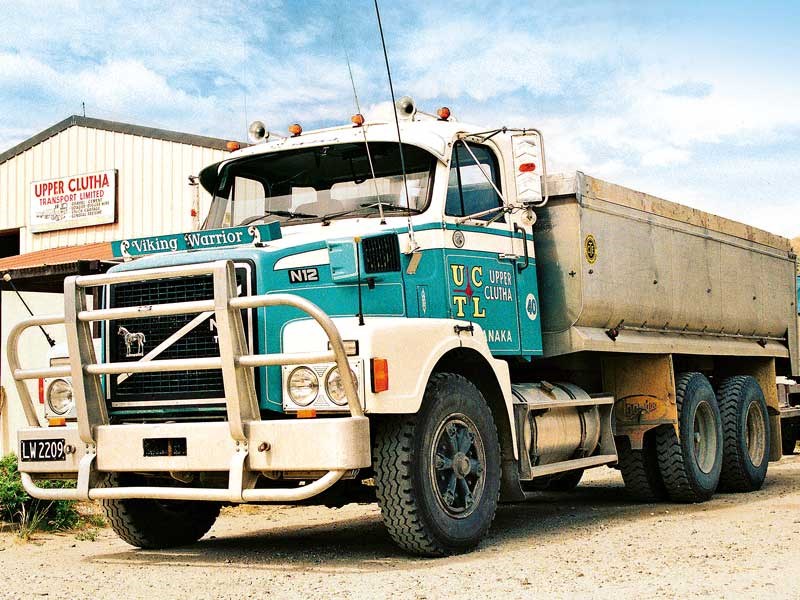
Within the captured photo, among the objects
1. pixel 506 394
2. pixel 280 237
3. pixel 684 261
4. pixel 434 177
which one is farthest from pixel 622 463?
pixel 280 237

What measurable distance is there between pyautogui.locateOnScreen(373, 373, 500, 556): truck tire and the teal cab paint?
62 centimetres

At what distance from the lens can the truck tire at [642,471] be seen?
1109 centimetres

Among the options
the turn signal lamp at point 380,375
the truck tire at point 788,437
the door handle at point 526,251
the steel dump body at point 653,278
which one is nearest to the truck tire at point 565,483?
the steel dump body at point 653,278

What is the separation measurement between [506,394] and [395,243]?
141 cm

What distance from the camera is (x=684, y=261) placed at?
11570mm

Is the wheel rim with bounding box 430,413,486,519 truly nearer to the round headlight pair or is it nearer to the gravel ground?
the gravel ground

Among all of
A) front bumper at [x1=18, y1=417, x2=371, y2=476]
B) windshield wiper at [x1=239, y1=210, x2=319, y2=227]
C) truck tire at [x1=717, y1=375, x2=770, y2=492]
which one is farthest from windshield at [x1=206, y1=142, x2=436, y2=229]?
truck tire at [x1=717, y1=375, x2=770, y2=492]

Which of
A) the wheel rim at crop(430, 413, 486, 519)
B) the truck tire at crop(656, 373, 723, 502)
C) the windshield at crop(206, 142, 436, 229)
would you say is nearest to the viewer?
the wheel rim at crop(430, 413, 486, 519)

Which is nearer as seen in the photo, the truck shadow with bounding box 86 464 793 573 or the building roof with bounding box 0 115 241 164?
the truck shadow with bounding box 86 464 793 573

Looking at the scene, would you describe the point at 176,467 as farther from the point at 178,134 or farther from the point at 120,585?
the point at 178,134

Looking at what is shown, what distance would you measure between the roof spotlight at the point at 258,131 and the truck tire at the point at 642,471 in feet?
15.6

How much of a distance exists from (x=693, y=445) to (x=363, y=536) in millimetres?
3958

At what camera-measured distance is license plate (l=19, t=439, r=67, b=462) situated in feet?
24.2

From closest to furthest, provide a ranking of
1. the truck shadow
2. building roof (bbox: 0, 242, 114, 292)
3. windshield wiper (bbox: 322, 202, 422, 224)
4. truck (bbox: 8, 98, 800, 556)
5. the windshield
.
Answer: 1. truck (bbox: 8, 98, 800, 556)
2. the truck shadow
3. windshield wiper (bbox: 322, 202, 422, 224)
4. the windshield
5. building roof (bbox: 0, 242, 114, 292)
